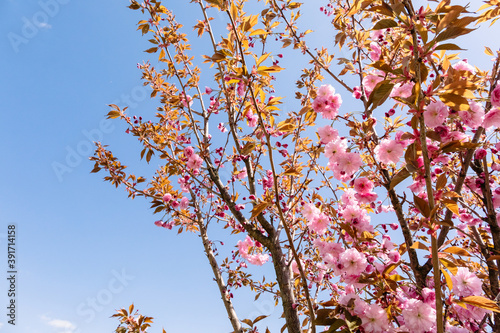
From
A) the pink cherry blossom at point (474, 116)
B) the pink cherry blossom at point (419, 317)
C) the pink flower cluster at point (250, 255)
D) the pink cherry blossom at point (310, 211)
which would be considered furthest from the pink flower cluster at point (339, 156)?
the pink flower cluster at point (250, 255)

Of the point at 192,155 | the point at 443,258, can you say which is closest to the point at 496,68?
the point at 443,258

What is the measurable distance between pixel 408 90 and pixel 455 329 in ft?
3.23

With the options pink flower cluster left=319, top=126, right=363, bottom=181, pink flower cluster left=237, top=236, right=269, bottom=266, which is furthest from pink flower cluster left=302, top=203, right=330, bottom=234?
pink flower cluster left=237, top=236, right=269, bottom=266

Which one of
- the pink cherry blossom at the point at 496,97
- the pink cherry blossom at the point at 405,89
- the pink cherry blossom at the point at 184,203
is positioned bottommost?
the pink cherry blossom at the point at 496,97

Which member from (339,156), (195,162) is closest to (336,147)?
(339,156)

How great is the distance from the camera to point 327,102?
1.74 m

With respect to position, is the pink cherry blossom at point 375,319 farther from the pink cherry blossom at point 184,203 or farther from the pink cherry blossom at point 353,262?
the pink cherry blossom at point 184,203

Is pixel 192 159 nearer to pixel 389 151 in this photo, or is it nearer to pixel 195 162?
pixel 195 162

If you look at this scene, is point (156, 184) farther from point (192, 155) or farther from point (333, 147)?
point (333, 147)

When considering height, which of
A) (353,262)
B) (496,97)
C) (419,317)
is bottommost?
(419,317)

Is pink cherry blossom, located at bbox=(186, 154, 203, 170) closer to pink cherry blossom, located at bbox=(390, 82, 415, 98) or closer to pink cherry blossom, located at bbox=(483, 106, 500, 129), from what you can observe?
pink cherry blossom, located at bbox=(390, 82, 415, 98)

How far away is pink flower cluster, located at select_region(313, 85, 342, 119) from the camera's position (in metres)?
1.73

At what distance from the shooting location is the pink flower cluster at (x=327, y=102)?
5.67 feet

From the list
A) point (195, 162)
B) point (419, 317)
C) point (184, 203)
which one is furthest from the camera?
point (184, 203)
